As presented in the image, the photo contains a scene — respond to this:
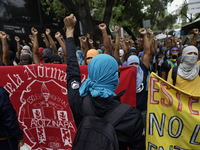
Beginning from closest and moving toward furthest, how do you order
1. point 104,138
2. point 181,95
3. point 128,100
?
1. point 104,138
2. point 181,95
3. point 128,100

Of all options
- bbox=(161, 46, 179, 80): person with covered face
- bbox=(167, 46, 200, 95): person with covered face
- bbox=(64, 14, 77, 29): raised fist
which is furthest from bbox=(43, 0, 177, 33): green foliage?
bbox=(64, 14, 77, 29): raised fist

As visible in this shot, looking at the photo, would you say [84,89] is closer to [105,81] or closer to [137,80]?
[105,81]

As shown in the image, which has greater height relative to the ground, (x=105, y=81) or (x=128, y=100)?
(x=105, y=81)

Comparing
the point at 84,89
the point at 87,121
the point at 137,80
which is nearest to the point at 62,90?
the point at 137,80

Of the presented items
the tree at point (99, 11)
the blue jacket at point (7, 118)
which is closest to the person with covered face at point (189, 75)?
the blue jacket at point (7, 118)

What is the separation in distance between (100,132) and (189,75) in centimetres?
217

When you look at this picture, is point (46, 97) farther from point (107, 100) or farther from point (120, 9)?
point (120, 9)

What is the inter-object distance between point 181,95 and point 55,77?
1900 millimetres

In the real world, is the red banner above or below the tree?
below

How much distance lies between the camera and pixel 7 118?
196 centimetres

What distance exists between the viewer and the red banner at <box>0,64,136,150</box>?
2.58 meters

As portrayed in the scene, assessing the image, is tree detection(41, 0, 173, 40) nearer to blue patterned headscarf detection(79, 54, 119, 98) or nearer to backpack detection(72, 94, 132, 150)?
blue patterned headscarf detection(79, 54, 119, 98)

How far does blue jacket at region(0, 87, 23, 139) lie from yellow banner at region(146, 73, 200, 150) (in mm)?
1711

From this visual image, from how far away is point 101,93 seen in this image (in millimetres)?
1146
